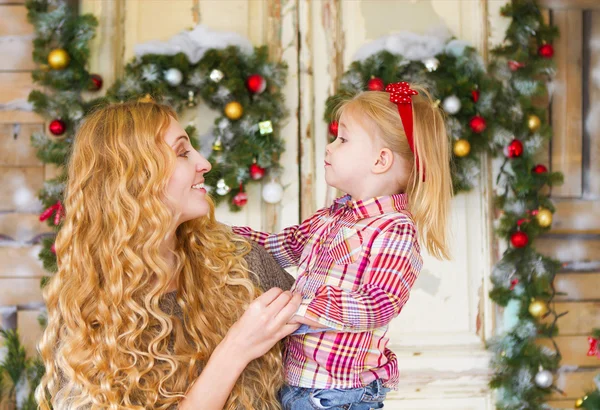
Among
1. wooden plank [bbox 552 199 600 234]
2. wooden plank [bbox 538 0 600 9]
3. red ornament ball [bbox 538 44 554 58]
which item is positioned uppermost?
wooden plank [bbox 538 0 600 9]

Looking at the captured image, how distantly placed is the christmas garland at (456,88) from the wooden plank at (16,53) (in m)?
1.35

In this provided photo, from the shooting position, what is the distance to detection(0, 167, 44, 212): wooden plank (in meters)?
2.93

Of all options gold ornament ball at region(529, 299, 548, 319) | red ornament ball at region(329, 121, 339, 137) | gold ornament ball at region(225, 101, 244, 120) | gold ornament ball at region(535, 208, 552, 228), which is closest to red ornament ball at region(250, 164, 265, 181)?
gold ornament ball at region(225, 101, 244, 120)

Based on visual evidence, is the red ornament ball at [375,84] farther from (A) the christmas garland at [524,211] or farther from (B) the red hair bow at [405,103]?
(B) the red hair bow at [405,103]

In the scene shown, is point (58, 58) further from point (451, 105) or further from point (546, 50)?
point (546, 50)

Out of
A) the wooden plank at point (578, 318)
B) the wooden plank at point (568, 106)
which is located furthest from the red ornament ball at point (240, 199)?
the wooden plank at point (578, 318)

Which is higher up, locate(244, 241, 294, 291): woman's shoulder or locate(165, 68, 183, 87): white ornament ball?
locate(165, 68, 183, 87): white ornament ball

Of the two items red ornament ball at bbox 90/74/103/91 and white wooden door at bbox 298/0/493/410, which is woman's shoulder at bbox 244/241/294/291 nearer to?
A: white wooden door at bbox 298/0/493/410

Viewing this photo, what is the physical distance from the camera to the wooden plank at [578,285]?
122 inches

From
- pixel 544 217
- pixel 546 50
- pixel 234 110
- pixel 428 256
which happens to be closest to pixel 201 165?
pixel 234 110

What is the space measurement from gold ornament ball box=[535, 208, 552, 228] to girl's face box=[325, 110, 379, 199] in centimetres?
145

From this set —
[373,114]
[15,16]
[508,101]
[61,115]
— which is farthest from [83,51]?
[508,101]

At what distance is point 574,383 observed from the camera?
3.09m

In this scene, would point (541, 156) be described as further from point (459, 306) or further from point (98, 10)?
point (98, 10)
